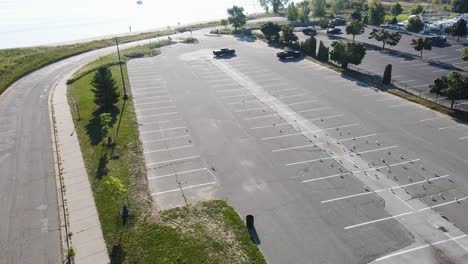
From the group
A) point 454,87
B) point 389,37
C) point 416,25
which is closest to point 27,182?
point 454,87

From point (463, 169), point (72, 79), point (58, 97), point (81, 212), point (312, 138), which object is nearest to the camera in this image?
point (81, 212)

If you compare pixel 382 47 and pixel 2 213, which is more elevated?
pixel 382 47

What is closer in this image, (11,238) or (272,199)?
(11,238)

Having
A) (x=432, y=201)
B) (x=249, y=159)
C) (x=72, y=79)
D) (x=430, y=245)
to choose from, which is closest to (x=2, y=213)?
(x=249, y=159)

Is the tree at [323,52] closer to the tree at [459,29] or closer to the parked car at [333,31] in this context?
the parked car at [333,31]

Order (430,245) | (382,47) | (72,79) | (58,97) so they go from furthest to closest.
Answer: (382,47), (72,79), (58,97), (430,245)

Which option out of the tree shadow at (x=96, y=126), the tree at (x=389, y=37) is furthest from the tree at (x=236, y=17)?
the tree shadow at (x=96, y=126)

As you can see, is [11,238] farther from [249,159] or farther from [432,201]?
[432,201]

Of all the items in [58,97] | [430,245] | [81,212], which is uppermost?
[58,97]
